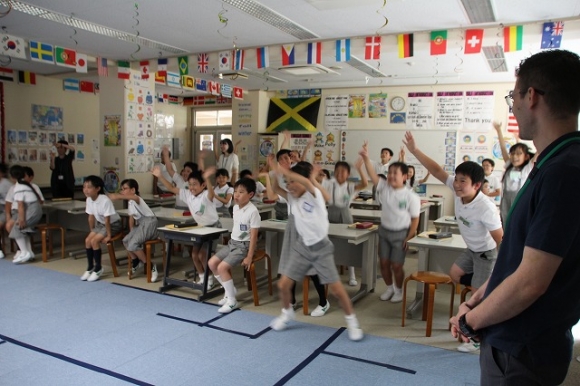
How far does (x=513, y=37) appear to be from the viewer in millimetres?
4914

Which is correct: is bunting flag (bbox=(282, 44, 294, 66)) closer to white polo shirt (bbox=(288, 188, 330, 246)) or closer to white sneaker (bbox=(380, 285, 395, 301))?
white polo shirt (bbox=(288, 188, 330, 246))

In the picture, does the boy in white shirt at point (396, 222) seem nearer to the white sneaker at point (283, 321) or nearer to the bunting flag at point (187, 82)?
the white sneaker at point (283, 321)

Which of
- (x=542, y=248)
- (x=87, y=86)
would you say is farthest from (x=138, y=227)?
(x=87, y=86)

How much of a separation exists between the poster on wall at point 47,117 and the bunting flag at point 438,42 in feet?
25.7

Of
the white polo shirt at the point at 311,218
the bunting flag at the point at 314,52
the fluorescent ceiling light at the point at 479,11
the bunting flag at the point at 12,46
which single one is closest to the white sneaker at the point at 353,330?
the white polo shirt at the point at 311,218

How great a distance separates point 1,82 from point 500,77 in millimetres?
9449

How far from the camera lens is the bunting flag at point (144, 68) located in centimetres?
733

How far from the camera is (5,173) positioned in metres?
6.18

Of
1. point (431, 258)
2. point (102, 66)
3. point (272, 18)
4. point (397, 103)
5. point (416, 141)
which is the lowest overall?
point (431, 258)

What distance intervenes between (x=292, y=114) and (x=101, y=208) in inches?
252

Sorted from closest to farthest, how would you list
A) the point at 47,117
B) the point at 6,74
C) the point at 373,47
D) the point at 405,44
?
1. the point at 405,44
2. the point at 373,47
3. the point at 6,74
4. the point at 47,117

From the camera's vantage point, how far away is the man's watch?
1187 mm

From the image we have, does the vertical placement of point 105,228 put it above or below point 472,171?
below

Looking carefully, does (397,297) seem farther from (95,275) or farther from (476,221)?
(95,275)
